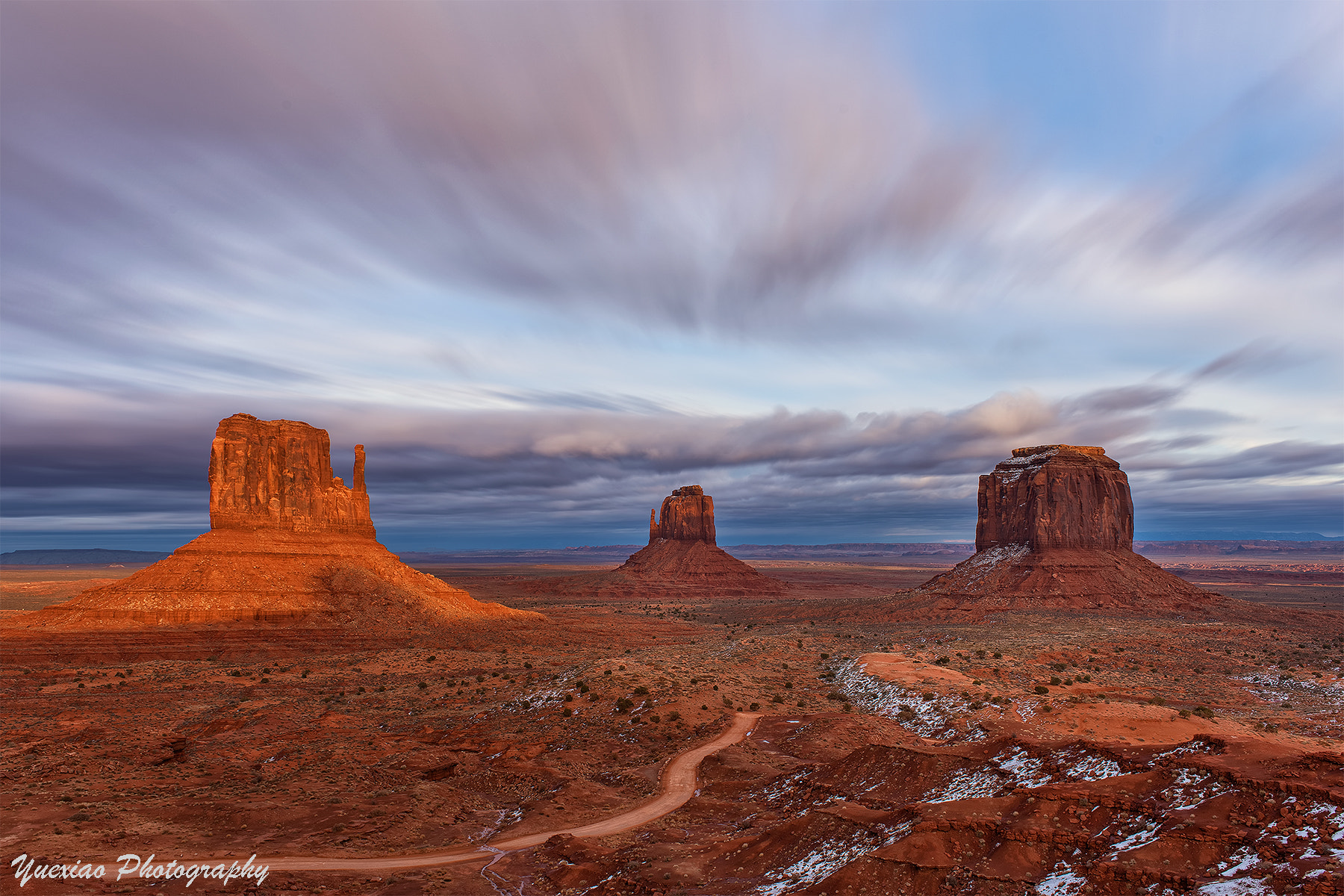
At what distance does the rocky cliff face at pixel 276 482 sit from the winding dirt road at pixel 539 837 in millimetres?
55214

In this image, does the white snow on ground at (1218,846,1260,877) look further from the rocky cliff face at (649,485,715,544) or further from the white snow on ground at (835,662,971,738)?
the rocky cliff face at (649,485,715,544)

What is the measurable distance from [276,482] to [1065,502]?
335 ft

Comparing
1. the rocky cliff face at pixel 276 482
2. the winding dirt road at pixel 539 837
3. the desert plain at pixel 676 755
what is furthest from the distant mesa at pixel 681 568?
the winding dirt road at pixel 539 837

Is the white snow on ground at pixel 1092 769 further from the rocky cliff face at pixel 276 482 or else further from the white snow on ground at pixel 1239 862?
the rocky cliff face at pixel 276 482

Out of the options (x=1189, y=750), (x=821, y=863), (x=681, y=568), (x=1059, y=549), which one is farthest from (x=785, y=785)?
(x=681, y=568)

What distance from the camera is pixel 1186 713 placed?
86.7 feet

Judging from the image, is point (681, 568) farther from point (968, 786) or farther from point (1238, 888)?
point (1238, 888)

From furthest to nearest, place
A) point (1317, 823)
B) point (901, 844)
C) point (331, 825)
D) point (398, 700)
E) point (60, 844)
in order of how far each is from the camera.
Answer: point (398, 700), point (331, 825), point (60, 844), point (901, 844), point (1317, 823)

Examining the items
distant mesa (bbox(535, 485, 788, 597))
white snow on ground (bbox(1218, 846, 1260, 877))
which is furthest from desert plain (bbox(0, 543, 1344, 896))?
distant mesa (bbox(535, 485, 788, 597))

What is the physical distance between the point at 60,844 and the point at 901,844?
23.3 meters

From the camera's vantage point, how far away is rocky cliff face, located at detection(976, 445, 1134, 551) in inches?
3674

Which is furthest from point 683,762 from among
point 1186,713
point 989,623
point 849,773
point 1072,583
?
point 1072,583

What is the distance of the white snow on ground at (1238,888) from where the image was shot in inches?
437

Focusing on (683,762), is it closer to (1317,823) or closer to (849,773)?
(849,773)
